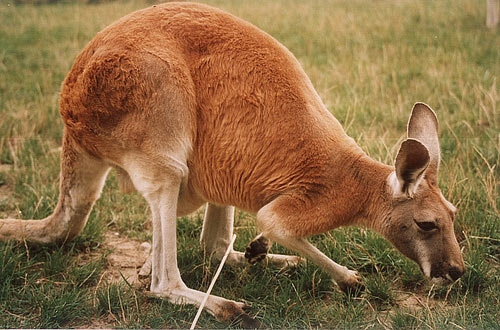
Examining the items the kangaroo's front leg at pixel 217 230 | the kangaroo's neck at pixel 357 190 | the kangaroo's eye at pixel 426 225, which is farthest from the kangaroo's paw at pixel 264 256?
the kangaroo's eye at pixel 426 225

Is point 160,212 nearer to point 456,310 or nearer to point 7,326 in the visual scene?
point 7,326

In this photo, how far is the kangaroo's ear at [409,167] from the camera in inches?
125

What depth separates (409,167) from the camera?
3.32 m

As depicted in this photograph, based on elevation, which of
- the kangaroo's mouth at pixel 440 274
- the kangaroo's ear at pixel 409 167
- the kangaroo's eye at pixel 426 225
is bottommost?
the kangaroo's mouth at pixel 440 274

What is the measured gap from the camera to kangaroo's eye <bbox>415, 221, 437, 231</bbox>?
3.53 metres

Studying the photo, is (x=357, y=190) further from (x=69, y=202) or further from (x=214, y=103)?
(x=69, y=202)

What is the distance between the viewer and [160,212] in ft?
12.8

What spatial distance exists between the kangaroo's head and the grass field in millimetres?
319

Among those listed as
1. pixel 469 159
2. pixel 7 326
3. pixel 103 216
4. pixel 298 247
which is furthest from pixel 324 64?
pixel 7 326

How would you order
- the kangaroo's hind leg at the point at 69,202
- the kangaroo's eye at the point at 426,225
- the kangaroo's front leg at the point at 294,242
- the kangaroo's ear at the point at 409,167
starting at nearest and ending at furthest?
the kangaroo's ear at the point at 409,167 < the kangaroo's eye at the point at 426,225 < the kangaroo's front leg at the point at 294,242 < the kangaroo's hind leg at the point at 69,202

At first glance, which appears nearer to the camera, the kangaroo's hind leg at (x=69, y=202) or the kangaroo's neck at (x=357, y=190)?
the kangaroo's neck at (x=357, y=190)

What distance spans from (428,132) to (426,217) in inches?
20.1

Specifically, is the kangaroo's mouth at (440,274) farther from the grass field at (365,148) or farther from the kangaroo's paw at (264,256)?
the kangaroo's paw at (264,256)

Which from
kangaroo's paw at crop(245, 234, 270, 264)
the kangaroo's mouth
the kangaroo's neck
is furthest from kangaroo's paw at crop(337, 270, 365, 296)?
kangaroo's paw at crop(245, 234, 270, 264)
